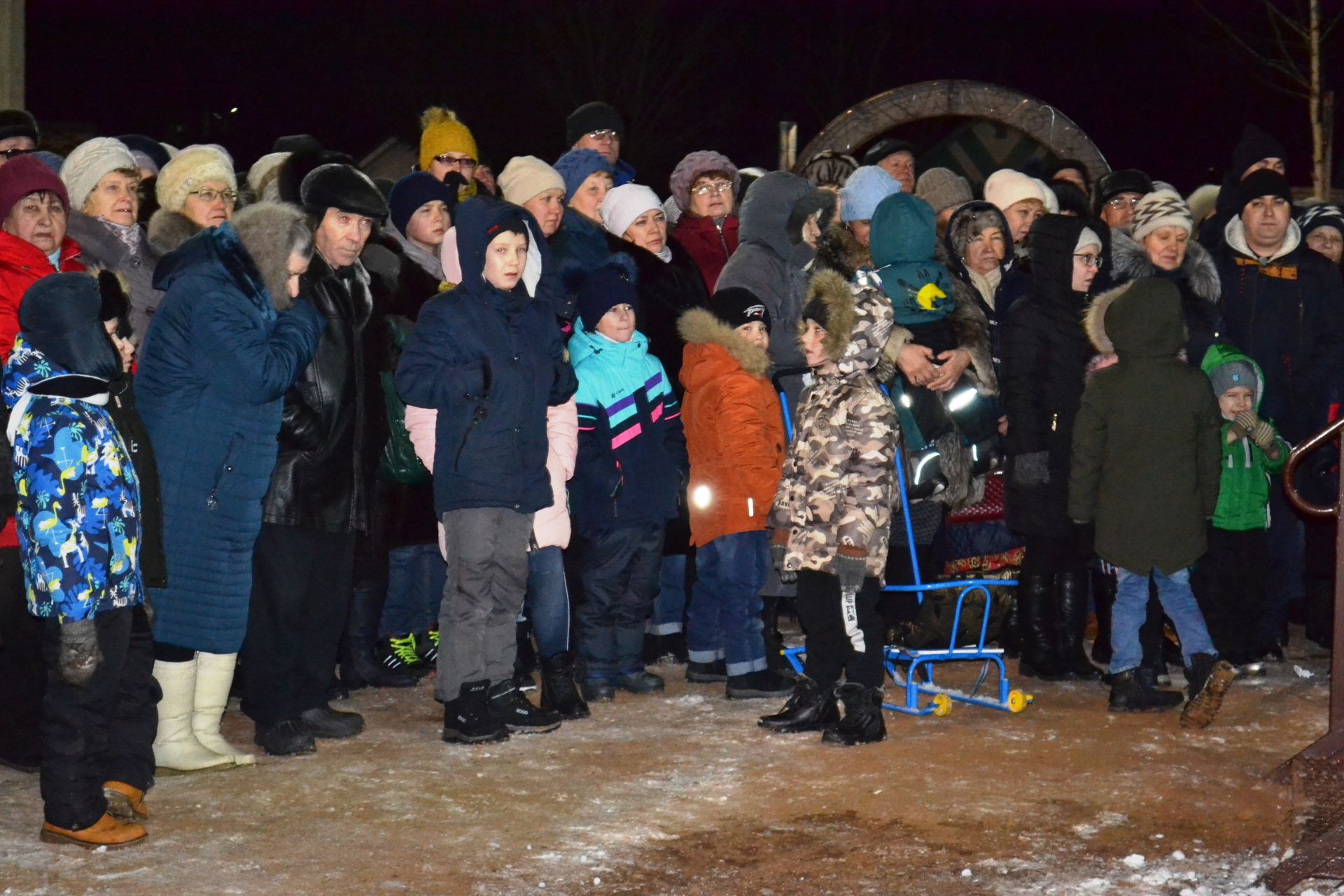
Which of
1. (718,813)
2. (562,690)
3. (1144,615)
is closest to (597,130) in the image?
(562,690)

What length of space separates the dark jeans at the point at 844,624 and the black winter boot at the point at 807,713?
0.50 feet

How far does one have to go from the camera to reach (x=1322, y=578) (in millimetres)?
8461

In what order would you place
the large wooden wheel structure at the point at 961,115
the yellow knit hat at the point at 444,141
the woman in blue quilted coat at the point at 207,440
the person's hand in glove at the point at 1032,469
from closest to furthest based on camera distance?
1. the woman in blue quilted coat at the point at 207,440
2. the person's hand in glove at the point at 1032,469
3. the yellow knit hat at the point at 444,141
4. the large wooden wheel structure at the point at 961,115

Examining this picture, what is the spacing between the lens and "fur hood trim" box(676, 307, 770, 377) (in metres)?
7.15

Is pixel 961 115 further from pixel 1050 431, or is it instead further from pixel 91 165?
pixel 91 165

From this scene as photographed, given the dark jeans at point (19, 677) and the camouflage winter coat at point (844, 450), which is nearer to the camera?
the dark jeans at point (19, 677)

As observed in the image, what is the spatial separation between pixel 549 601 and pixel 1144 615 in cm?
258

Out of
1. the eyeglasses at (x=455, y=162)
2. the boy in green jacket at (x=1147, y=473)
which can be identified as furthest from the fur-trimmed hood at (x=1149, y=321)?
the eyeglasses at (x=455, y=162)

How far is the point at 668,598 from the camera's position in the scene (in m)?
7.98

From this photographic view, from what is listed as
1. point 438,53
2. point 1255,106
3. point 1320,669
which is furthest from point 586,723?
point 1255,106

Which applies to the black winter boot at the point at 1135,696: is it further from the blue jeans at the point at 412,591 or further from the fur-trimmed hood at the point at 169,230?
the fur-trimmed hood at the point at 169,230

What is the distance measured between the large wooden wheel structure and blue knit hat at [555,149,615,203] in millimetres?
3695

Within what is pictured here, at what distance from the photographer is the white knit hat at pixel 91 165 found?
6918 mm

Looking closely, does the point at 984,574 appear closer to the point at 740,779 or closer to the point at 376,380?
the point at 740,779
